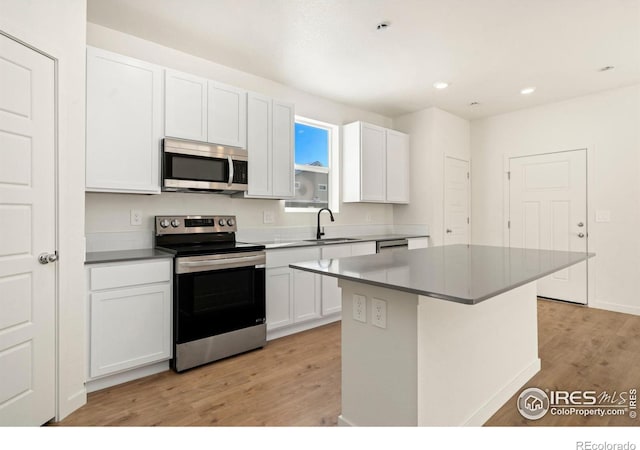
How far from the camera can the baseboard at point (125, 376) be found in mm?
2258

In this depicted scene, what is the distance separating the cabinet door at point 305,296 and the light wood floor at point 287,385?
0.20m

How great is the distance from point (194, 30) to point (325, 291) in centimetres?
259

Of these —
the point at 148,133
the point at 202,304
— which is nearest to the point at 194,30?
the point at 148,133

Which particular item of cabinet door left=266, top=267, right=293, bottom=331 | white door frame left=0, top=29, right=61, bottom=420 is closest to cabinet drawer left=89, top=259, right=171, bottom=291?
white door frame left=0, top=29, right=61, bottom=420

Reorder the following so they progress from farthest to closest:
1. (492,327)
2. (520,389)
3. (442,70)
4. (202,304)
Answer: (442,70), (202,304), (520,389), (492,327)

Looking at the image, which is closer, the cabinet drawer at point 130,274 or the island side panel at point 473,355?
the island side panel at point 473,355

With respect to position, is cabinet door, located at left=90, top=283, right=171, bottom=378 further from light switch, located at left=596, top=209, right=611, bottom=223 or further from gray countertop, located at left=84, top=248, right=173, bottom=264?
light switch, located at left=596, top=209, right=611, bottom=223

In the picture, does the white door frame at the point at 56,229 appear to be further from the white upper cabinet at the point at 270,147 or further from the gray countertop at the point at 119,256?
the white upper cabinet at the point at 270,147

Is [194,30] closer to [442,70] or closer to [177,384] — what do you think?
[442,70]

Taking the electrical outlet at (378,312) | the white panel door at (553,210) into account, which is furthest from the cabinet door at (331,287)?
the white panel door at (553,210)

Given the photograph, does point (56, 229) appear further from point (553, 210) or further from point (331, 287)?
point (553, 210)

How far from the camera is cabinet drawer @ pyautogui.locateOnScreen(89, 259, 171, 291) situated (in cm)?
220

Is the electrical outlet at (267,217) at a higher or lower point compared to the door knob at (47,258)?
higher

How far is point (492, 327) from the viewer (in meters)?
2.01
